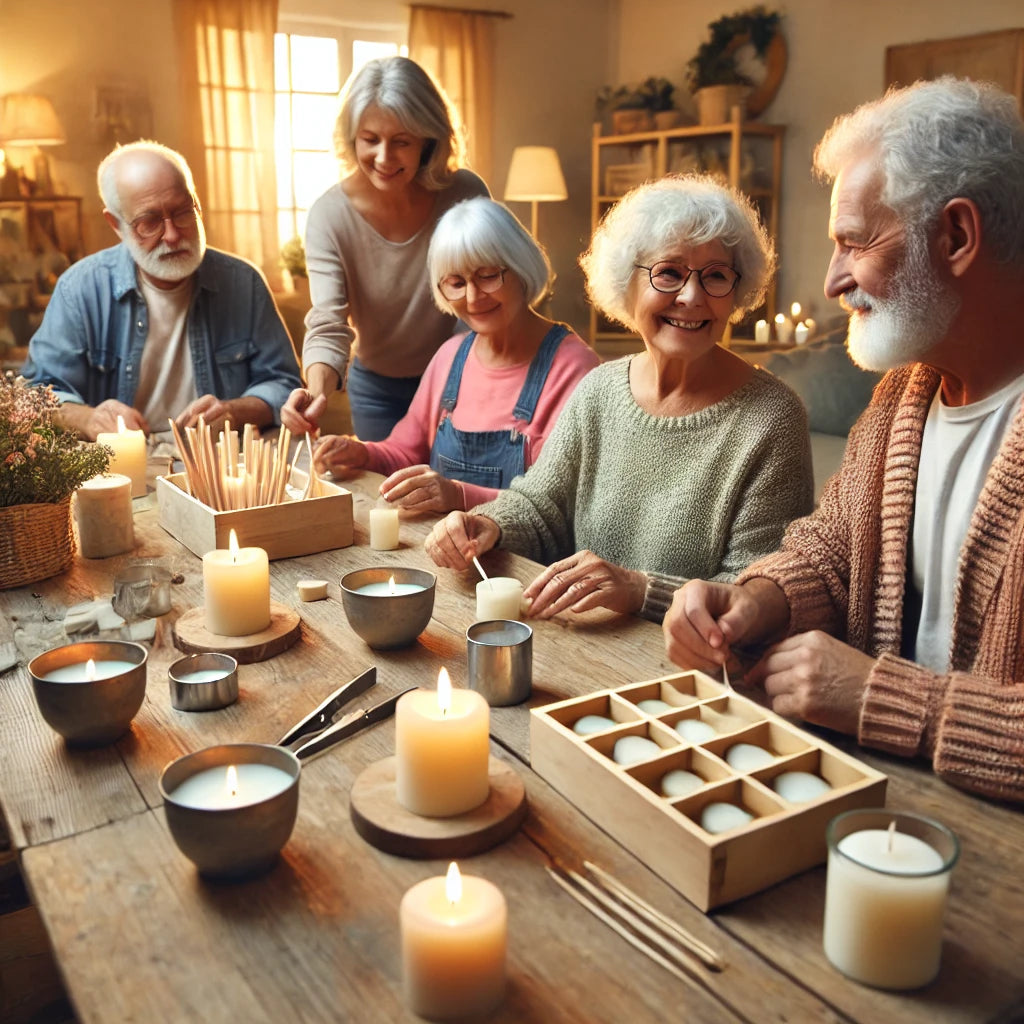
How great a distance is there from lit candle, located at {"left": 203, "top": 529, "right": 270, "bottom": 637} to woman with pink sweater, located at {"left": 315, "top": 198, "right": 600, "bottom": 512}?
0.85 metres

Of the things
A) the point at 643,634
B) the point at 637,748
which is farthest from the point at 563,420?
the point at 637,748

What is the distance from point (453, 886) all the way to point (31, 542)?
1.25 metres

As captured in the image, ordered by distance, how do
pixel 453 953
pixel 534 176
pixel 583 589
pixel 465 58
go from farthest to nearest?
pixel 465 58 < pixel 534 176 < pixel 583 589 < pixel 453 953

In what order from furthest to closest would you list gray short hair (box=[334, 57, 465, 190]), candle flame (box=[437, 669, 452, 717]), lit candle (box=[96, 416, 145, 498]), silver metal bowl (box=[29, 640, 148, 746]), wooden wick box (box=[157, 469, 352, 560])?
gray short hair (box=[334, 57, 465, 190]) → lit candle (box=[96, 416, 145, 498]) → wooden wick box (box=[157, 469, 352, 560]) → silver metal bowl (box=[29, 640, 148, 746]) → candle flame (box=[437, 669, 452, 717])

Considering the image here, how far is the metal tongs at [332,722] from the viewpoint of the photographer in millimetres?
1159

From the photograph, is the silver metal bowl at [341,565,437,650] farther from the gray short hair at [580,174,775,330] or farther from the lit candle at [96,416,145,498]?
the lit candle at [96,416,145,498]

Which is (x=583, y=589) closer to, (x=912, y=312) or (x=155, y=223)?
(x=912, y=312)

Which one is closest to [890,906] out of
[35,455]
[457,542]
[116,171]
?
[457,542]

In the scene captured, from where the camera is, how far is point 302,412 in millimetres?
2633

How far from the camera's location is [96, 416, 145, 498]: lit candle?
2.33 m

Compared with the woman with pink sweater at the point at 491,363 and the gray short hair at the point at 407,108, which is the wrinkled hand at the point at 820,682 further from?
the gray short hair at the point at 407,108

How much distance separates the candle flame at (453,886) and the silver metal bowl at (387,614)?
627mm

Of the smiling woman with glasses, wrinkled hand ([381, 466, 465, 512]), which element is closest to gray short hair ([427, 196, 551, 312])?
the smiling woman with glasses

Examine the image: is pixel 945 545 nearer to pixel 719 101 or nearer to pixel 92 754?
pixel 92 754
